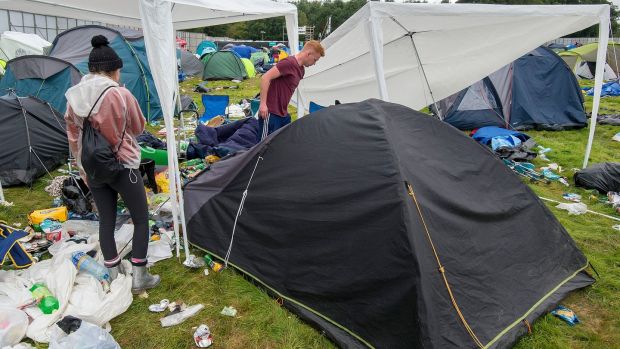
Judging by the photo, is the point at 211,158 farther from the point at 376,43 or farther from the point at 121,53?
the point at 121,53

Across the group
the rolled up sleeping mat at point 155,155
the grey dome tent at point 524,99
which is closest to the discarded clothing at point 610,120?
the grey dome tent at point 524,99

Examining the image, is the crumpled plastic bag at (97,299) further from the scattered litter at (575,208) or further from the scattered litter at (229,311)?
the scattered litter at (575,208)

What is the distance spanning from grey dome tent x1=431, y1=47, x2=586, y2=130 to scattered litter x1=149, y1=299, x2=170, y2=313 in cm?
722

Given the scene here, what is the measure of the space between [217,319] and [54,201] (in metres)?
3.05

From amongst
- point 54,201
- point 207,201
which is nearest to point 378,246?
point 207,201

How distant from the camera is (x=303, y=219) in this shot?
2.90 meters

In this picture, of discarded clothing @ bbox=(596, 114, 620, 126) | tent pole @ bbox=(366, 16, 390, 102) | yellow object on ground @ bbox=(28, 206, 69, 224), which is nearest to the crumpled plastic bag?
yellow object on ground @ bbox=(28, 206, 69, 224)

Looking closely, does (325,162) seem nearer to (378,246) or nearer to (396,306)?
(378,246)

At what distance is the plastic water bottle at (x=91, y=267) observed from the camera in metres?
3.09

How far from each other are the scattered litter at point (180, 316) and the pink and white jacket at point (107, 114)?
1.11m

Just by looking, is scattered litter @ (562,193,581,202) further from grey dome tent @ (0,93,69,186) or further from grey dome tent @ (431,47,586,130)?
grey dome tent @ (0,93,69,186)

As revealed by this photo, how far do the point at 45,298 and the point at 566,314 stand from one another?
146 inches

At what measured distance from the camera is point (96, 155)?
101 inches

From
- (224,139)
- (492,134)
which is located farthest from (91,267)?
(492,134)
